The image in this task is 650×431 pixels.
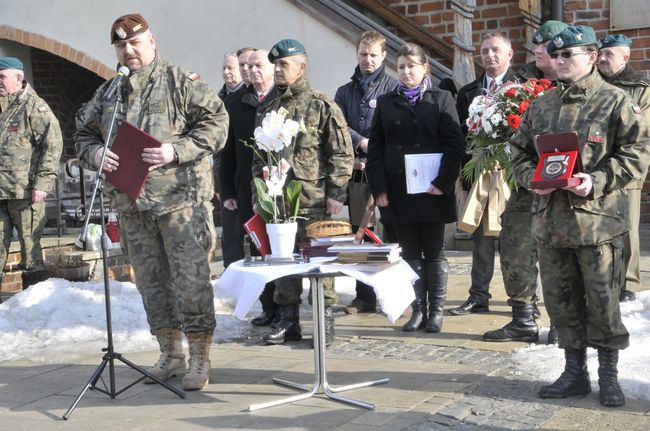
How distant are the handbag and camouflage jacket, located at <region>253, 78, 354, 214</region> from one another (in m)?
0.64

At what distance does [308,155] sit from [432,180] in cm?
86

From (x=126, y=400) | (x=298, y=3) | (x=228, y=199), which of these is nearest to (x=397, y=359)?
(x=126, y=400)

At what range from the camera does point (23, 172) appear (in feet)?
30.3

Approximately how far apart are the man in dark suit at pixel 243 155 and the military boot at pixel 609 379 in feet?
10.1

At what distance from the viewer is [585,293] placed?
5.44 metres

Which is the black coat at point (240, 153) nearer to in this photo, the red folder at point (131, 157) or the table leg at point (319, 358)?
the red folder at point (131, 157)

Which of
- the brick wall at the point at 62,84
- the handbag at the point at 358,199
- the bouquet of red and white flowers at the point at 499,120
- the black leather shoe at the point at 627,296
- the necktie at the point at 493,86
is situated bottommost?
the black leather shoe at the point at 627,296

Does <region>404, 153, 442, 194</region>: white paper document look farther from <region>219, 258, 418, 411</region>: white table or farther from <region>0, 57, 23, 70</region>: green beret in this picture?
<region>0, 57, 23, 70</region>: green beret

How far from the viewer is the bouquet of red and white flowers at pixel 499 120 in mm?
6711

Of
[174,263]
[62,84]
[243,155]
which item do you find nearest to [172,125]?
[174,263]

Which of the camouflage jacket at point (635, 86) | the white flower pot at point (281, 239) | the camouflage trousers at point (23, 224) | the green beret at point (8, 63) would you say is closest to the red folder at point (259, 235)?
Result: the white flower pot at point (281, 239)

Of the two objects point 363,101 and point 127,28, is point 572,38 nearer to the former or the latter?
point 127,28

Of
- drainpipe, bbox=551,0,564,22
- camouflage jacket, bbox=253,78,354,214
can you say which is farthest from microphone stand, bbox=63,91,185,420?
drainpipe, bbox=551,0,564,22

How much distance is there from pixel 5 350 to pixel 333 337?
2282 mm
